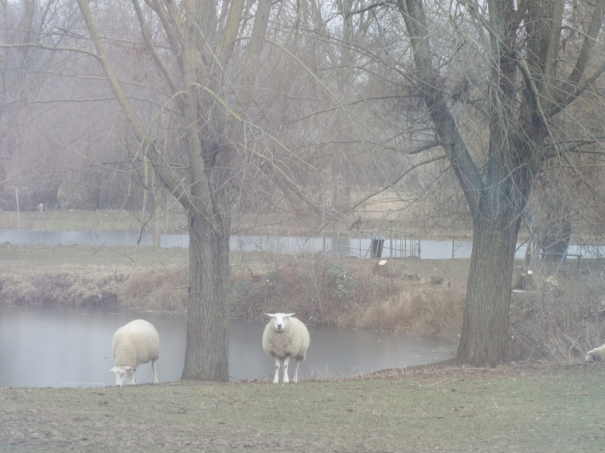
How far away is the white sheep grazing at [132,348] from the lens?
1356cm

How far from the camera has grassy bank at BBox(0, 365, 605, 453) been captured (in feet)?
18.7

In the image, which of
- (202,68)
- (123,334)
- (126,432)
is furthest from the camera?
(123,334)

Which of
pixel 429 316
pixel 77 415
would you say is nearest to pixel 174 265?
pixel 429 316

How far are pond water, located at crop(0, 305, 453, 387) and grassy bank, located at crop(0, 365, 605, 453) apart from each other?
589 centimetres

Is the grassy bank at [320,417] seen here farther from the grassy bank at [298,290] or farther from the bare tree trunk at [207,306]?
the grassy bank at [298,290]

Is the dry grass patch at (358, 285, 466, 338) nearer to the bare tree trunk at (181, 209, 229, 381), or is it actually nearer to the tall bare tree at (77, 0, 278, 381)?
the bare tree trunk at (181, 209, 229, 381)

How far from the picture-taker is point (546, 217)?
481 inches

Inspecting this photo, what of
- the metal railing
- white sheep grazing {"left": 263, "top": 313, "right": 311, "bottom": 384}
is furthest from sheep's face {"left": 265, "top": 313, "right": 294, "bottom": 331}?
the metal railing

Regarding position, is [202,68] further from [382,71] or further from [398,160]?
[398,160]

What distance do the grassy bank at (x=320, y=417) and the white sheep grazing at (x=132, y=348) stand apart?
439 cm

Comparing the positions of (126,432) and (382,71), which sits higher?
(382,71)

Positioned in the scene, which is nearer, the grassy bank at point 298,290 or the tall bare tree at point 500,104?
the tall bare tree at point 500,104

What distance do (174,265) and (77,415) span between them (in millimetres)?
21174

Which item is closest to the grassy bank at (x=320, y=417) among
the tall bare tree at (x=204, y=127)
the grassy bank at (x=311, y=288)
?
the tall bare tree at (x=204, y=127)
